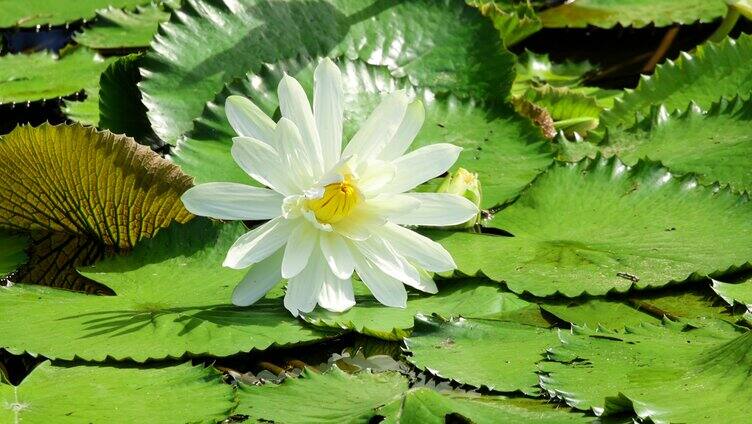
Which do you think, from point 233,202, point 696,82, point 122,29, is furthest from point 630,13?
point 233,202

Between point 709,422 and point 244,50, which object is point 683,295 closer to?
point 709,422

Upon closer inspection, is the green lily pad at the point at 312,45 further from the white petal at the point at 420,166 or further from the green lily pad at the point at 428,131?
the white petal at the point at 420,166

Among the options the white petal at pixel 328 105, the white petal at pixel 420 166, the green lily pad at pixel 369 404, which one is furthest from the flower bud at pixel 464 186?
the green lily pad at pixel 369 404

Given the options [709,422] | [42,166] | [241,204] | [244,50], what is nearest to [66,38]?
[244,50]

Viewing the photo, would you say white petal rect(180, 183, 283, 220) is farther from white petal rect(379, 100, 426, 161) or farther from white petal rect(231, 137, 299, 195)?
white petal rect(379, 100, 426, 161)

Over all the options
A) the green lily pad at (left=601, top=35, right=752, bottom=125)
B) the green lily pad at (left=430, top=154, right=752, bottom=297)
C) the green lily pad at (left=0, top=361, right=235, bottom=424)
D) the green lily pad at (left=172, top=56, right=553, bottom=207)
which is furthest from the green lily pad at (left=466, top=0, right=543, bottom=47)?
the green lily pad at (left=0, top=361, right=235, bottom=424)

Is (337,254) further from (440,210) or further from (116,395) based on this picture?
(116,395)

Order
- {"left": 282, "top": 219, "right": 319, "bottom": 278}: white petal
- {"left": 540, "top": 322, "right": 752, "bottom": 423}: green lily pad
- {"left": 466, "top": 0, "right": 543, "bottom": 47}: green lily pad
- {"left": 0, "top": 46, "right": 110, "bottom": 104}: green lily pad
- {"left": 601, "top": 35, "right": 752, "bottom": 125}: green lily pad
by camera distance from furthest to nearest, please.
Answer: {"left": 466, "top": 0, "right": 543, "bottom": 47}: green lily pad < {"left": 0, "top": 46, "right": 110, "bottom": 104}: green lily pad < {"left": 601, "top": 35, "right": 752, "bottom": 125}: green lily pad < {"left": 282, "top": 219, "right": 319, "bottom": 278}: white petal < {"left": 540, "top": 322, "right": 752, "bottom": 423}: green lily pad
